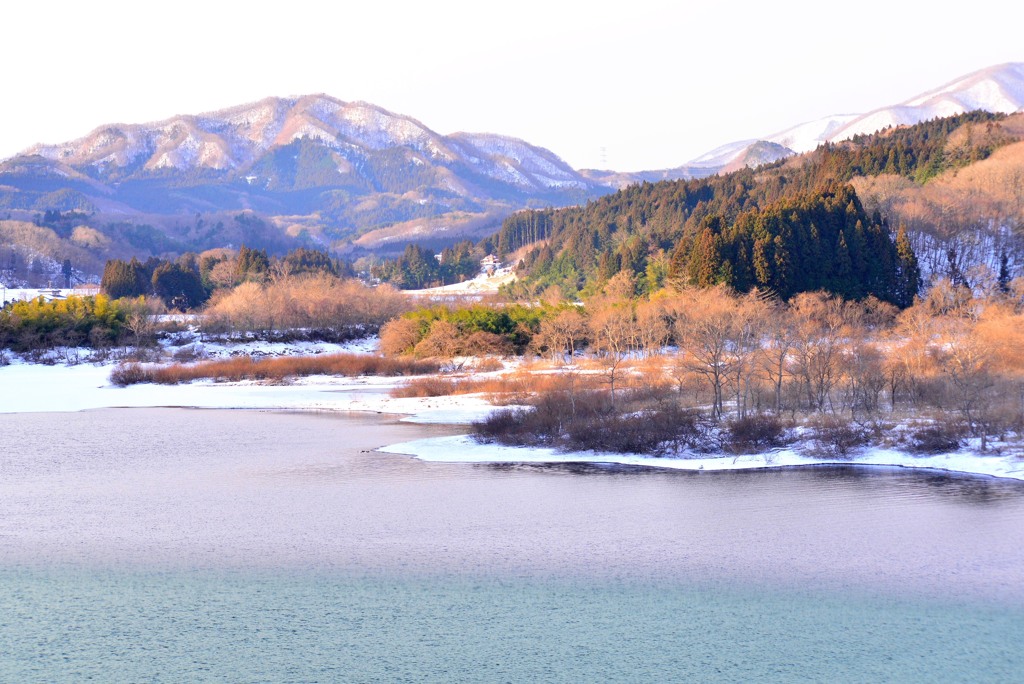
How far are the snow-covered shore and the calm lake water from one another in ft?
4.02

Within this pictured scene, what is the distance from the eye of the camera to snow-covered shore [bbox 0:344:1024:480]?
873 inches

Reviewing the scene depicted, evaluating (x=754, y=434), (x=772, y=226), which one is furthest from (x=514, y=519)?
(x=772, y=226)

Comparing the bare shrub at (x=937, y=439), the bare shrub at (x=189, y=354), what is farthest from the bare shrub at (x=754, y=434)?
the bare shrub at (x=189, y=354)

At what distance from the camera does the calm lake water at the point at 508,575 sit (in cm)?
1032

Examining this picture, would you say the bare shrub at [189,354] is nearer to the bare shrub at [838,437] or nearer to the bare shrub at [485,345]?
the bare shrub at [485,345]

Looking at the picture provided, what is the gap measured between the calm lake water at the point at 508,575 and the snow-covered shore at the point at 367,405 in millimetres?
1224

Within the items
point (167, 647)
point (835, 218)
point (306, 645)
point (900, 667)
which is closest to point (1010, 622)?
point (900, 667)

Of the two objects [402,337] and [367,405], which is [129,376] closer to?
[402,337]

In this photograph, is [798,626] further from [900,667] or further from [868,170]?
[868,170]

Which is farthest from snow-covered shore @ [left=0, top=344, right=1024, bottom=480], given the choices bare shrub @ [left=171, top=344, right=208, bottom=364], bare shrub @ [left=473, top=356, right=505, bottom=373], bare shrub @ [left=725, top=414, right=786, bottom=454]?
bare shrub @ [left=473, top=356, right=505, bottom=373]

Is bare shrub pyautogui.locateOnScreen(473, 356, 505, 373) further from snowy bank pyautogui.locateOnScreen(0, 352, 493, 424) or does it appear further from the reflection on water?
the reflection on water

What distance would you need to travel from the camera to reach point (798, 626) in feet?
37.0

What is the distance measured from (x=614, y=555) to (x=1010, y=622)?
5.54m

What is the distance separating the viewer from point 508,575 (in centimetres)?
1344
